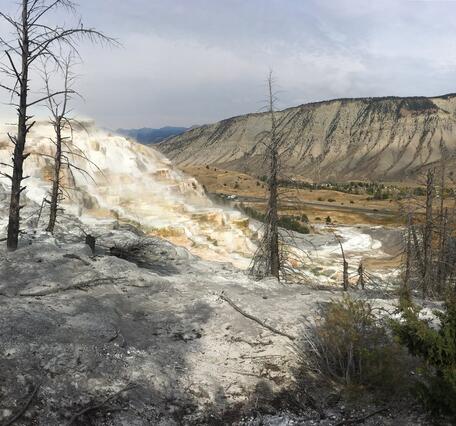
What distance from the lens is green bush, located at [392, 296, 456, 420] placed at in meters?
5.80

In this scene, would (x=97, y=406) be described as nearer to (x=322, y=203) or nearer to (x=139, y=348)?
(x=139, y=348)

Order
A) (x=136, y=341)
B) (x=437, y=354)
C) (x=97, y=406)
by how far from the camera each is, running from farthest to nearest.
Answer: (x=136, y=341)
(x=437, y=354)
(x=97, y=406)

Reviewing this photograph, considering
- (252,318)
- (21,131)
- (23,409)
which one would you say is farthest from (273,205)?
(23,409)

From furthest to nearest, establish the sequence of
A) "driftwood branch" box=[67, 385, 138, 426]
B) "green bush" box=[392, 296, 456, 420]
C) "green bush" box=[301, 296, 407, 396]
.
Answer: "green bush" box=[301, 296, 407, 396] → "green bush" box=[392, 296, 456, 420] → "driftwood branch" box=[67, 385, 138, 426]

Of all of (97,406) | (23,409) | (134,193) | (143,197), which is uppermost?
(134,193)

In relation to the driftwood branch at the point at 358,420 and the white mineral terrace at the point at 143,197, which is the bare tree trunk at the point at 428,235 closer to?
the white mineral terrace at the point at 143,197

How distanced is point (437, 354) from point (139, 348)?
Answer: 182 inches

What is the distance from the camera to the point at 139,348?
303 inches

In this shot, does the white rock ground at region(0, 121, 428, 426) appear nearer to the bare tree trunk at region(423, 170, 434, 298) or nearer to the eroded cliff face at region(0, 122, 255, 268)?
the bare tree trunk at region(423, 170, 434, 298)

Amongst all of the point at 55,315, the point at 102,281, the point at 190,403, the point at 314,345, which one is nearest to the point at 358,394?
the point at 314,345

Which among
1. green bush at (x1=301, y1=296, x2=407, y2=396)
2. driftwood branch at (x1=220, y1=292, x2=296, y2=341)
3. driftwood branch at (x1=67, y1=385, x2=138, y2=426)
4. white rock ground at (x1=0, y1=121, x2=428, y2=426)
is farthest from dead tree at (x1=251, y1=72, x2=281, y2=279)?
driftwood branch at (x1=67, y1=385, x2=138, y2=426)

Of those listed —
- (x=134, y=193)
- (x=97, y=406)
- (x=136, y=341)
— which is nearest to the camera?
(x=97, y=406)

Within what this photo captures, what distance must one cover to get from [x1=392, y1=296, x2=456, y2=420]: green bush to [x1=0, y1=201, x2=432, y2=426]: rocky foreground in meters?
0.65

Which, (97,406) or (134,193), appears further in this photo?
(134,193)
